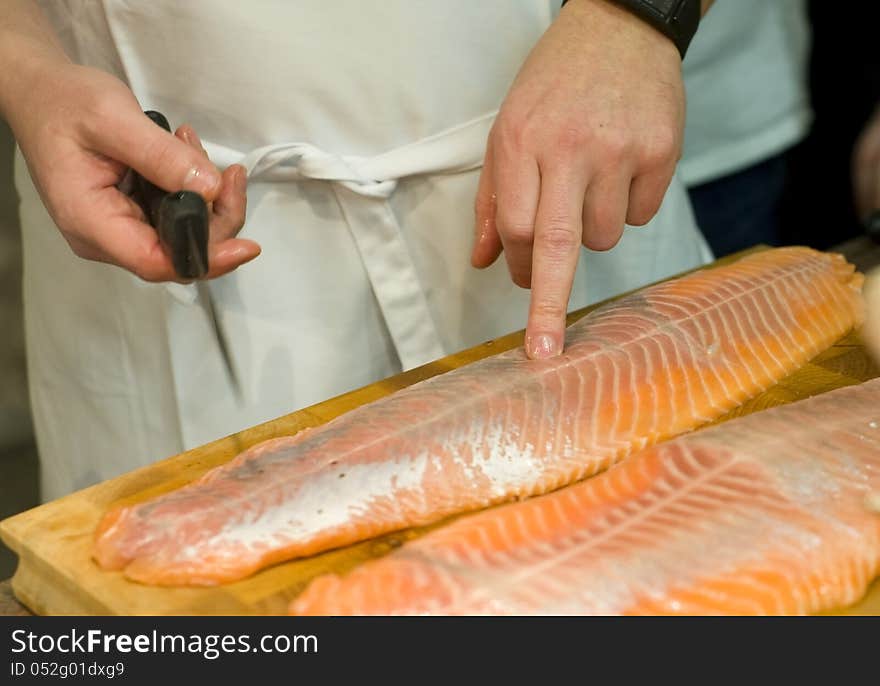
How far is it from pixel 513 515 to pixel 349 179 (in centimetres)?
79

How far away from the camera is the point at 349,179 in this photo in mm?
1952

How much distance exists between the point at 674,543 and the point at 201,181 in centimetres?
83

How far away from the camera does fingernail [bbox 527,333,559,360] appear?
174 cm

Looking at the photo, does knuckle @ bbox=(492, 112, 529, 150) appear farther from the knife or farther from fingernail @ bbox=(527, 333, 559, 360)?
the knife

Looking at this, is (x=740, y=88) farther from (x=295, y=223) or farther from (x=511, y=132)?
(x=295, y=223)

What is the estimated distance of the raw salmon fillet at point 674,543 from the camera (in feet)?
4.22

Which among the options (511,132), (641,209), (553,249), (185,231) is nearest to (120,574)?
(185,231)

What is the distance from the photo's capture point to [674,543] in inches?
53.6

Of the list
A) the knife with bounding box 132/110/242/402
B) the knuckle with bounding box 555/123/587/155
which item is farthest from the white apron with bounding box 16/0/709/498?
the knife with bounding box 132/110/242/402

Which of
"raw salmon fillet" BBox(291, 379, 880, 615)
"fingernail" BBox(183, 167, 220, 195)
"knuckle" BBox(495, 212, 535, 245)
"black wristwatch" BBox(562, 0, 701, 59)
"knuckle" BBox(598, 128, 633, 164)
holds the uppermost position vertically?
"black wristwatch" BBox(562, 0, 701, 59)

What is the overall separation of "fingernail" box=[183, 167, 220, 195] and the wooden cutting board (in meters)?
0.39
